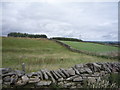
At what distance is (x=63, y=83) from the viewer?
361 centimetres

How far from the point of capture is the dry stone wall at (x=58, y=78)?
11.1ft

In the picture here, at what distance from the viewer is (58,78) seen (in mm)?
3744

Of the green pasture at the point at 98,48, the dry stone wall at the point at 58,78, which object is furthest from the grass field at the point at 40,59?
the green pasture at the point at 98,48

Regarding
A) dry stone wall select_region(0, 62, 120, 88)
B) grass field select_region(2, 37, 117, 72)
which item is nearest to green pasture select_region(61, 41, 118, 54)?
grass field select_region(2, 37, 117, 72)

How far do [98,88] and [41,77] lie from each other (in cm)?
192

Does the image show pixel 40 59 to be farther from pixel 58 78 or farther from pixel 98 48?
pixel 98 48

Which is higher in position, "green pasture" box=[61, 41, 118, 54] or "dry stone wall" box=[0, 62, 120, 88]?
"green pasture" box=[61, 41, 118, 54]

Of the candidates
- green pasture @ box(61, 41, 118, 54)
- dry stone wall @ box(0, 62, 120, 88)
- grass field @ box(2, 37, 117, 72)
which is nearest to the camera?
dry stone wall @ box(0, 62, 120, 88)

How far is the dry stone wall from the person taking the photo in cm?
338

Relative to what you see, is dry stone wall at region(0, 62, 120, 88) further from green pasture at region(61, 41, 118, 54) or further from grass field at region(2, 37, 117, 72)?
green pasture at region(61, 41, 118, 54)

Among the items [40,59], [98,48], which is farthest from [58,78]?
[98,48]

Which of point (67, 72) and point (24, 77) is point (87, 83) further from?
point (24, 77)

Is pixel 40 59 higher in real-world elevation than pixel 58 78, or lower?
higher

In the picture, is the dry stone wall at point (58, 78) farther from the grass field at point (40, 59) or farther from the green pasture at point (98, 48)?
the green pasture at point (98, 48)
